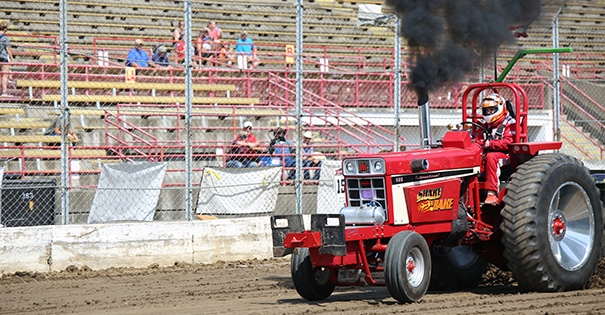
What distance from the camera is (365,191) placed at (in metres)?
8.66

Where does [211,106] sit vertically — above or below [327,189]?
above

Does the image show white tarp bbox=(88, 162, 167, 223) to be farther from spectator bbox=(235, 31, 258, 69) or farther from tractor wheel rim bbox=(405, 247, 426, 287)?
spectator bbox=(235, 31, 258, 69)

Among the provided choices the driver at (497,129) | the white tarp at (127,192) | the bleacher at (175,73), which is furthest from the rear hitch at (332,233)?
the bleacher at (175,73)

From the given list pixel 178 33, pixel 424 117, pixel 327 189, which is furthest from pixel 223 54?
pixel 424 117

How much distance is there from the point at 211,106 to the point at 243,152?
7.79 ft

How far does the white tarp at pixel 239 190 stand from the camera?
1328 centimetres

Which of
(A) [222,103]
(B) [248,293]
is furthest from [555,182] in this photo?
(A) [222,103]

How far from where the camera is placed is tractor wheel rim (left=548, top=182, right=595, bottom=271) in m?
9.16

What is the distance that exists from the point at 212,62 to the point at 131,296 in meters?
10.8

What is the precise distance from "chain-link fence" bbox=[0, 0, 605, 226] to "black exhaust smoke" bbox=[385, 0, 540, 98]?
1.56 ft

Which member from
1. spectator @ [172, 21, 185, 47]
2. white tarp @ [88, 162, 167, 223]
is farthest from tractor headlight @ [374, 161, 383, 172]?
spectator @ [172, 21, 185, 47]

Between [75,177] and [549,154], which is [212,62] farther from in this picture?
[549,154]

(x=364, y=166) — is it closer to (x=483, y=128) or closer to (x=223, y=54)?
(x=483, y=128)

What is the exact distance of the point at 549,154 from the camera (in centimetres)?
947
